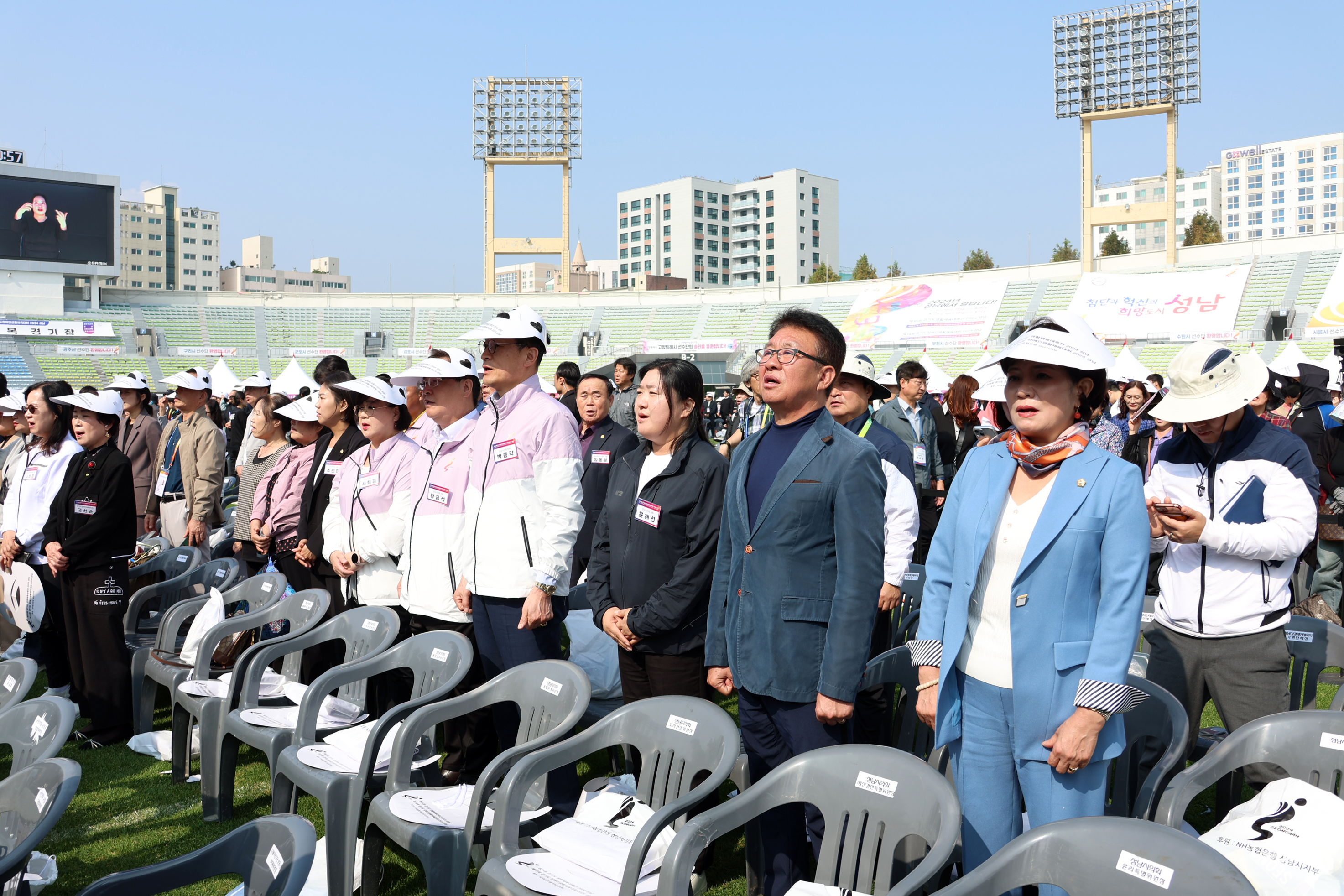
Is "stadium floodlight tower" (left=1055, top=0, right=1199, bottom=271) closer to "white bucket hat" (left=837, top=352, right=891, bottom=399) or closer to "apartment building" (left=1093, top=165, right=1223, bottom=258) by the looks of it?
"white bucket hat" (left=837, top=352, right=891, bottom=399)

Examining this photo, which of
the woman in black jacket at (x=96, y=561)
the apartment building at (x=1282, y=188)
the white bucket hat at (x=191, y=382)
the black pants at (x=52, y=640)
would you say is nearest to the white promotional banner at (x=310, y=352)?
the white bucket hat at (x=191, y=382)

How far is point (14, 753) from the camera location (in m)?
2.79

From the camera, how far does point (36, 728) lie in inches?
109

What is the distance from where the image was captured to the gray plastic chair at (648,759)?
101 inches

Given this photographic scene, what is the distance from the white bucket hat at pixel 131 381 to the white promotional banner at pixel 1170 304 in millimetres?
31242

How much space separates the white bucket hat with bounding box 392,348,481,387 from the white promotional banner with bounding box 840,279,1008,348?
3488 centimetres

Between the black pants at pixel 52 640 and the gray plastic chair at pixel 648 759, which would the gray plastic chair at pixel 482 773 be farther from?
the black pants at pixel 52 640

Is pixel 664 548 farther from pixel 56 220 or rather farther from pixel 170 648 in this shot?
pixel 56 220

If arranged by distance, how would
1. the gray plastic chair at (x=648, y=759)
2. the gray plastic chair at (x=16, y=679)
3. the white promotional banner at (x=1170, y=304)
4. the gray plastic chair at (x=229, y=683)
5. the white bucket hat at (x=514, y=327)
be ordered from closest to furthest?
the gray plastic chair at (x=648, y=759) < the gray plastic chair at (x=16, y=679) < the white bucket hat at (x=514, y=327) < the gray plastic chair at (x=229, y=683) < the white promotional banner at (x=1170, y=304)

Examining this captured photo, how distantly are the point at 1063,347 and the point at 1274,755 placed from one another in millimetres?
1201

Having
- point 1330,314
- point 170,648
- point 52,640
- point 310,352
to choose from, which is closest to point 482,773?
point 170,648

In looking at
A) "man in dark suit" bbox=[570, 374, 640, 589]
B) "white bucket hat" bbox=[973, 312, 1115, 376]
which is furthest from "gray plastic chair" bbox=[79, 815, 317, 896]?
"man in dark suit" bbox=[570, 374, 640, 589]

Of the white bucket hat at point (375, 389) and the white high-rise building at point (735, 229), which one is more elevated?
the white high-rise building at point (735, 229)

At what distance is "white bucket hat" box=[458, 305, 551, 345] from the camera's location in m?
3.86
